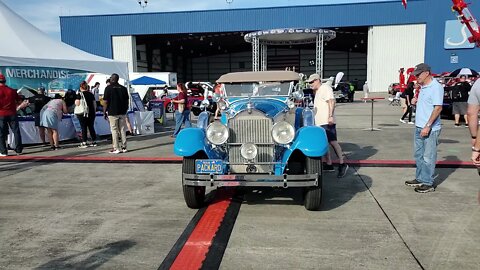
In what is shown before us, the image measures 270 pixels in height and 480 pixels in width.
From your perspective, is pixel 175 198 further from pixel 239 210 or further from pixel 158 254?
pixel 158 254

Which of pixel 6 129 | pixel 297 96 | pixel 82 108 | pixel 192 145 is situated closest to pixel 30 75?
pixel 82 108

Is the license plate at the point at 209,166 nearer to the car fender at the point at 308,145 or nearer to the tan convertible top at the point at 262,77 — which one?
the car fender at the point at 308,145

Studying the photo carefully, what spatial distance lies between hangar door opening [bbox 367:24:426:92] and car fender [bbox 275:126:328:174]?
30548mm

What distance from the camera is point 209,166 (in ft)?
14.5

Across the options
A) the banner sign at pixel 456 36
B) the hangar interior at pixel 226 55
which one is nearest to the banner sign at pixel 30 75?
the hangar interior at pixel 226 55

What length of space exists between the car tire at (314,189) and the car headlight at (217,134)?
1016mm

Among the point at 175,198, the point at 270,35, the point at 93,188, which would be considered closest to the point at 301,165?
the point at 175,198

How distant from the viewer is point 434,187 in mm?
5438

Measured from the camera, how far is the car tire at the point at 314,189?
4395 mm

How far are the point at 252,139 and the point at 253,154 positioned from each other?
252 millimetres

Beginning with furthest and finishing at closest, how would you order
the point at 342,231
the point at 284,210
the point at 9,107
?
1. the point at 9,107
2. the point at 284,210
3. the point at 342,231

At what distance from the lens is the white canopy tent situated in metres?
9.97

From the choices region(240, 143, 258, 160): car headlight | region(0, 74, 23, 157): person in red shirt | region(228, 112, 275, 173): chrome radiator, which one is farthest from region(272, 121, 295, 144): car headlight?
region(0, 74, 23, 157): person in red shirt

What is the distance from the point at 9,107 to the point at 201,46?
1454 inches
